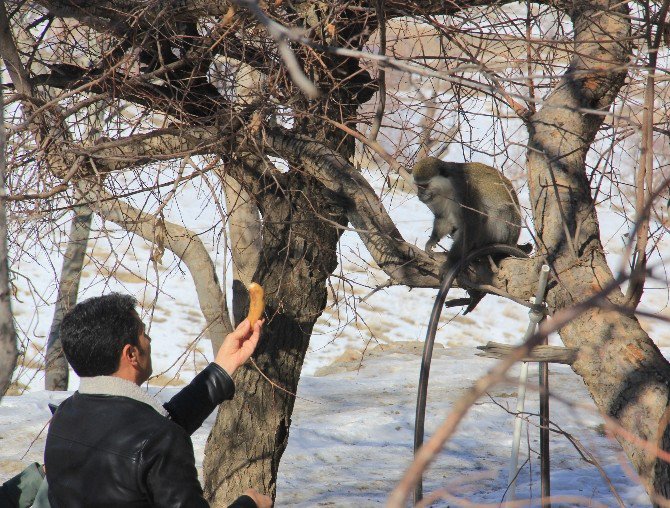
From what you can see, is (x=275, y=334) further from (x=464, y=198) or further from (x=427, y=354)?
(x=427, y=354)

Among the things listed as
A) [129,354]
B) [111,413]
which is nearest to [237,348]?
[129,354]

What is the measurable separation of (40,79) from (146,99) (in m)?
0.53

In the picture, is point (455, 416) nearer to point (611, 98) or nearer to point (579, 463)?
point (611, 98)

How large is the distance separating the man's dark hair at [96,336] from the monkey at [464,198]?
2.20 m

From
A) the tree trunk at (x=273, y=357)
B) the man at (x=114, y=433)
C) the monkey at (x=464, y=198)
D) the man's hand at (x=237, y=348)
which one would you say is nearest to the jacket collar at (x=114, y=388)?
the man at (x=114, y=433)

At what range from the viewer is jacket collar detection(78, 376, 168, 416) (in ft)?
6.32

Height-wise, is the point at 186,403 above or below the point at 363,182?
below

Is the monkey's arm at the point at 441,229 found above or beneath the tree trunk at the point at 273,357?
above

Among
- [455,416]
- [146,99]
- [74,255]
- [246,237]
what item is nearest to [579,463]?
[246,237]

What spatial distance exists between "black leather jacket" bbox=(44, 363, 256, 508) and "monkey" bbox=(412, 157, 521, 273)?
2326 mm

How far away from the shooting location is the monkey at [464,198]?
155 inches

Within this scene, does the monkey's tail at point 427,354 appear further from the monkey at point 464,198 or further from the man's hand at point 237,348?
the monkey at point 464,198

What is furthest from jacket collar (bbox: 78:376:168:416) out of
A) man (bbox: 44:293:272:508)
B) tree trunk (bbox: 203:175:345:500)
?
tree trunk (bbox: 203:175:345:500)

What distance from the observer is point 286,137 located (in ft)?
10.8
